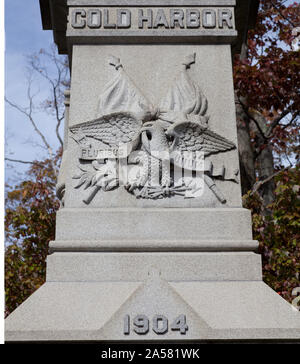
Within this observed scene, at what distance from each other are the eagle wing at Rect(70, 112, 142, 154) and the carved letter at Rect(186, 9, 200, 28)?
52.9 inches

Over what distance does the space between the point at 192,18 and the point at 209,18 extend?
20 cm

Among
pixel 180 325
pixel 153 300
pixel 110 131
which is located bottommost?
pixel 180 325

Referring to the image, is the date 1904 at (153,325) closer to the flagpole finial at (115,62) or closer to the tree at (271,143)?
the flagpole finial at (115,62)

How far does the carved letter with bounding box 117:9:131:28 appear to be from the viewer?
16.6 feet

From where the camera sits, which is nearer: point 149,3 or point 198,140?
point 198,140

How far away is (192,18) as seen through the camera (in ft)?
16.8

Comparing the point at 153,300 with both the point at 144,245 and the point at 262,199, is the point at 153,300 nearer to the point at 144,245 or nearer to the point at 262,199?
the point at 144,245

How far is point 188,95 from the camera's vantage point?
15.6ft

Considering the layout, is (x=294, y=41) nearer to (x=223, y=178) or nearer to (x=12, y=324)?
(x=223, y=178)

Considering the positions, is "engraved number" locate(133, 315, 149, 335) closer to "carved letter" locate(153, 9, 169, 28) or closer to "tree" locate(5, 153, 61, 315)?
"carved letter" locate(153, 9, 169, 28)

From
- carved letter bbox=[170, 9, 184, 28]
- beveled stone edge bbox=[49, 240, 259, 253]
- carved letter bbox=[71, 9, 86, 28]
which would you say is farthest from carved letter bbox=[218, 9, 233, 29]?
beveled stone edge bbox=[49, 240, 259, 253]

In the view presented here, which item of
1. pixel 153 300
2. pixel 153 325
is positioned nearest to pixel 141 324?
pixel 153 325

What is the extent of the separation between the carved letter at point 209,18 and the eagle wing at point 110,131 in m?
1.44

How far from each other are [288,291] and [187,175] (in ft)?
15.1
